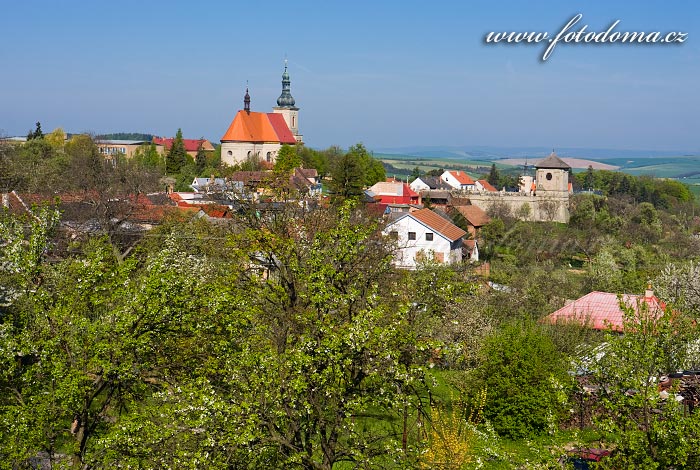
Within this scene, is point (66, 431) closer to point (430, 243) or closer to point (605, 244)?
point (430, 243)

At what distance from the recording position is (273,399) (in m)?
9.38

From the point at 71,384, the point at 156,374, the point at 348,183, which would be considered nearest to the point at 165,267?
the point at 156,374

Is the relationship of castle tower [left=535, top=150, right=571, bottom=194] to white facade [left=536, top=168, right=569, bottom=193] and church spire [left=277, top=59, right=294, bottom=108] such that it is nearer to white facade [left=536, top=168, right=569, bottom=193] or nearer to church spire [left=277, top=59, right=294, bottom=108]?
white facade [left=536, top=168, right=569, bottom=193]

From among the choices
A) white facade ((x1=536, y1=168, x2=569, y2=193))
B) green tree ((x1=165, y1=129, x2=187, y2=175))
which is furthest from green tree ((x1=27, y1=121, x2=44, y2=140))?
white facade ((x1=536, y1=168, x2=569, y2=193))

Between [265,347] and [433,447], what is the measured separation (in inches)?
128

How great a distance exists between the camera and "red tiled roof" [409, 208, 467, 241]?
154 feet

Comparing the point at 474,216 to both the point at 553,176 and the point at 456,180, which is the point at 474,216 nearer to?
the point at 553,176

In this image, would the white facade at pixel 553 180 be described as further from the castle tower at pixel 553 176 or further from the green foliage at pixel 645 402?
the green foliage at pixel 645 402

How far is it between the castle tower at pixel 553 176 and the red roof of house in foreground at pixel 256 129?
3067cm

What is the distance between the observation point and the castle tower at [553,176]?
91.8 meters

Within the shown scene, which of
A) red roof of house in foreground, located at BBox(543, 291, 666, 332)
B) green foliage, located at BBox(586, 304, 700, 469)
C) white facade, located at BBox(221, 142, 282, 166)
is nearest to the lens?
green foliage, located at BBox(586, 304, 700, 469)

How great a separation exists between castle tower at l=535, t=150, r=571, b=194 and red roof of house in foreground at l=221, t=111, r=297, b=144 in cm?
3067

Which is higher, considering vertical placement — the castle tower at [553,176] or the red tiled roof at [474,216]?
the castle tower at [553,176]

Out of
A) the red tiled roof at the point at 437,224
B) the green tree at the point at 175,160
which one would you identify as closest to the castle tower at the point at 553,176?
the green tree at the point at 175,160
